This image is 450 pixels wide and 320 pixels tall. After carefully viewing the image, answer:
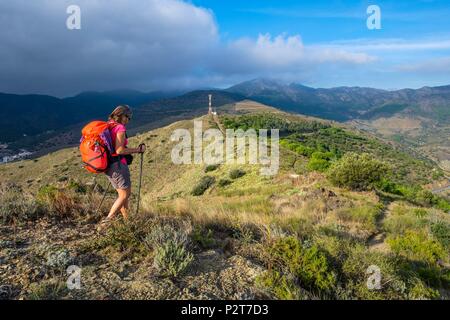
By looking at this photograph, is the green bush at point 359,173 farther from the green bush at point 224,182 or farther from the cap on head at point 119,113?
the cap on head at point 119,113

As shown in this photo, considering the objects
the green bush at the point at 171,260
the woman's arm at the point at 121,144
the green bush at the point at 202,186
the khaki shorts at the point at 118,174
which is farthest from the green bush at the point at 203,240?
the green bush at the point at 202,186

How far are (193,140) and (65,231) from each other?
52181 mm

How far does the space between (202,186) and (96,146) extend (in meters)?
22.9

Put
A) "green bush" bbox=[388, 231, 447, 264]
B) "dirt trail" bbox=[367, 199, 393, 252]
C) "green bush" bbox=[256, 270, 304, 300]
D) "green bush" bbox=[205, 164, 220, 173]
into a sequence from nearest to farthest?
1. "green bush" bbox=[256, 270, 304, 300]
2. "green bush" bbox=[388, 231, 447, 264]
3. "dirt trail" bbox=[367, 199, 393, 252]
4. "green bush" bbox=[205, 164, 220, 173]

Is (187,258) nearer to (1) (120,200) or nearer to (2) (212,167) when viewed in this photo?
(1) (120,200)

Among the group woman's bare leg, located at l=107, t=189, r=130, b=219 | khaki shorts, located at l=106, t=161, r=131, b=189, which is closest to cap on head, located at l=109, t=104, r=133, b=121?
khaki shorts, located at l=106, t=161, r=131, b=189

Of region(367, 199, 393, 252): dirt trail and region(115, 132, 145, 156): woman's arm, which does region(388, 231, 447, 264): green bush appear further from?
region(115, 132, 145, 156): woman's arm

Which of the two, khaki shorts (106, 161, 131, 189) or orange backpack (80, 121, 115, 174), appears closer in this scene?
orange backpack (80, 121, 115, 174)

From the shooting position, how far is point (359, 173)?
61.5 ft

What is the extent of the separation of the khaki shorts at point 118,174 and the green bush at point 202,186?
2140 cm

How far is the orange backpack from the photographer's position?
16.8 ft

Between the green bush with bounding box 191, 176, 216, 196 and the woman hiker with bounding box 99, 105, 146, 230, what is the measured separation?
21309 mm
